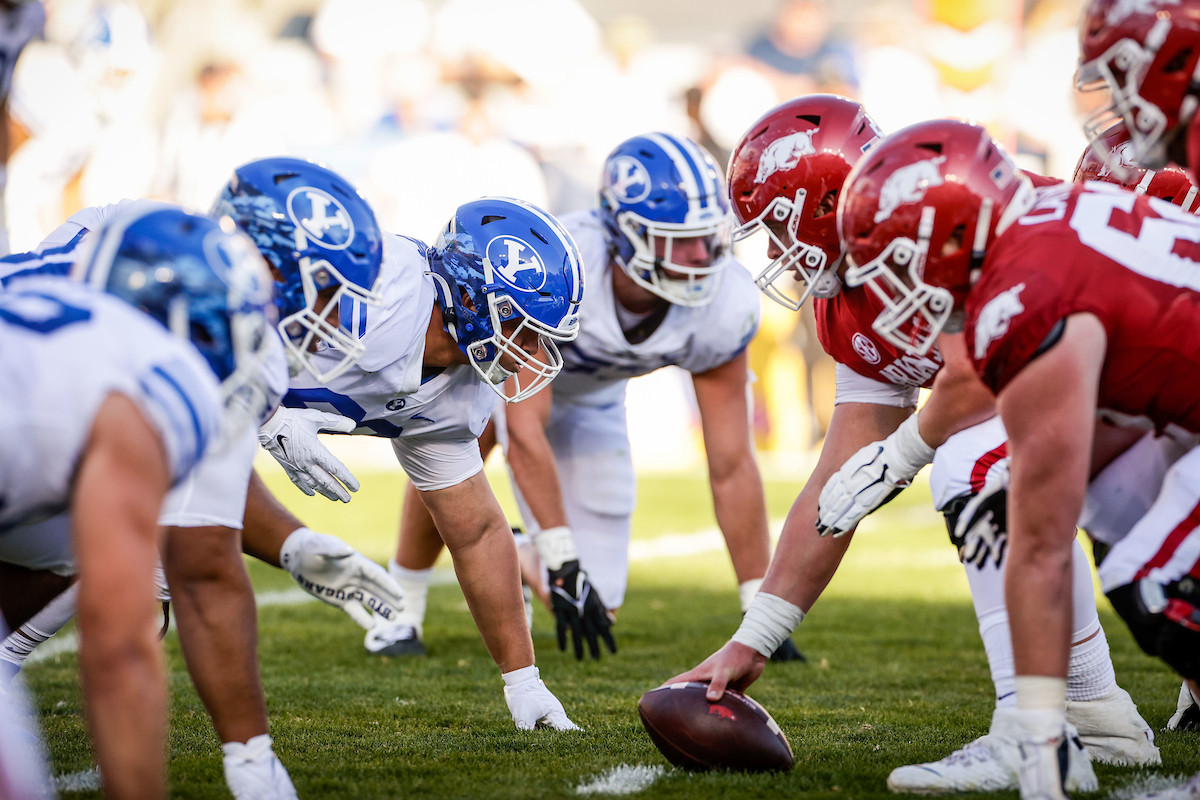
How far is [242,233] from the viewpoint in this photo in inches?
106

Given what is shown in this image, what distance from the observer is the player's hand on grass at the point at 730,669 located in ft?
9.48

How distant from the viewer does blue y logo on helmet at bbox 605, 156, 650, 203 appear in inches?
160

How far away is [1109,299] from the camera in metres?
2.19

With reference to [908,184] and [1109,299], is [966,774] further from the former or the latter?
[908,184]

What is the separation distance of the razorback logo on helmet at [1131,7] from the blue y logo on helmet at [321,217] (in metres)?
1.56

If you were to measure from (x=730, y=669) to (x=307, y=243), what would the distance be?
4.32 feet

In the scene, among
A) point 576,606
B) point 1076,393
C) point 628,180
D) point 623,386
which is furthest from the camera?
point 623,386

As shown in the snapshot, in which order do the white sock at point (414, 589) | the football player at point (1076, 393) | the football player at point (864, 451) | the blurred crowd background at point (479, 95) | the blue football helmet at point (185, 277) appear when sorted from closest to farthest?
the blue football helmet at point (185, 277) < the football player at point (1076, 393) < the football player at point (864, 451) < the white sock at point (414, 589) < the blurred crowd background at point (479, 95)

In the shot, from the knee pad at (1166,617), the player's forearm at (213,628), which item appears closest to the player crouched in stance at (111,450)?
the player's forearm at (213,628)

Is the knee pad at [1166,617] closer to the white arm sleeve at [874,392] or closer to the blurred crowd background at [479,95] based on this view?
the white arm sleeve at [874,392]

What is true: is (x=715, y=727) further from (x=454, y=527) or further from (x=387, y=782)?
(x=454, y=527)

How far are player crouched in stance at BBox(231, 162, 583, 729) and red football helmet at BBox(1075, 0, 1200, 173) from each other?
1.31 meters

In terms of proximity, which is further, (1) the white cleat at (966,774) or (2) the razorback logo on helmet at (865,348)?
(2) the razorback logo on helmet at (865,348)

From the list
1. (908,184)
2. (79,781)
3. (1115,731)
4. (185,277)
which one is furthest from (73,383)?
(1115,731)
